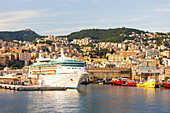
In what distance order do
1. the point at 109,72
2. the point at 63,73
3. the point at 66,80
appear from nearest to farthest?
the point at 63,73
the point at 66,80
the point at 109,72

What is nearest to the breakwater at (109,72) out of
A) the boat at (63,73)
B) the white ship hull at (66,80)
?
the boat at (63,73)

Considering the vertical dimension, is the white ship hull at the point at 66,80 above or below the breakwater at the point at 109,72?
above

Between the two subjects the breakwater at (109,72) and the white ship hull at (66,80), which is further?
the breakwater at (109,72)

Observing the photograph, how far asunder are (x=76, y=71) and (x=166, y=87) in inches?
899

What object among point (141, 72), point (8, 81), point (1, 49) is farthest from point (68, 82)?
point (1, 49)

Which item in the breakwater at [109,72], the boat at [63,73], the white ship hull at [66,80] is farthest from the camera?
the breakwater at [109,72]

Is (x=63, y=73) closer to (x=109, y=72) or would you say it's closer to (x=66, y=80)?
(x=66, y=80)

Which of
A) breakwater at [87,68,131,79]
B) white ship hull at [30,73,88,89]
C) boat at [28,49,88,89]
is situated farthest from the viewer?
breakwater at [87,68,131,79]

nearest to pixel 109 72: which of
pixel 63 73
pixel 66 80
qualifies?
pixel 66 80

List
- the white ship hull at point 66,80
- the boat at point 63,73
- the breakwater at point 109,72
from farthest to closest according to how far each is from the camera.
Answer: the breakwater at point 109,72, the boat at point 63,73, the white ship hull at point 66,80

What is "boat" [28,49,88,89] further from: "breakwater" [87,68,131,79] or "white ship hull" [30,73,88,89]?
"breakwater" [87,68,131,79]

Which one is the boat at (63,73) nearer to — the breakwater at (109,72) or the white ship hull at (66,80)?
the white ship hull at (66,80)

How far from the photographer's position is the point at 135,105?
48375mm

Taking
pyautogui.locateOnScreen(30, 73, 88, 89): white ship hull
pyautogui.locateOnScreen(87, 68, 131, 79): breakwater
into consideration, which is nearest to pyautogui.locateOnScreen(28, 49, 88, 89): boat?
pyautogui.locateOnScreen(30, 73, 88, 89): white ship hull
